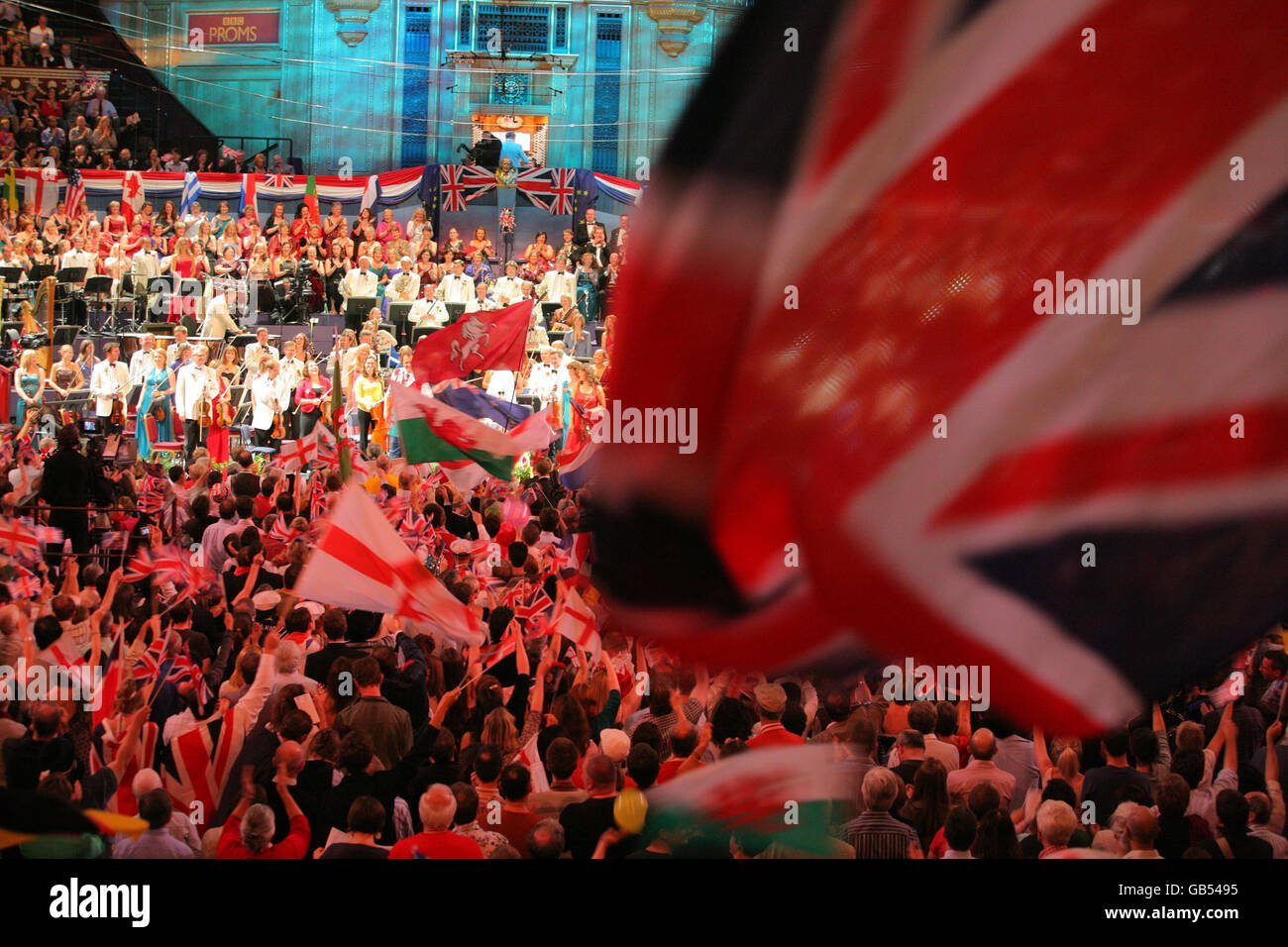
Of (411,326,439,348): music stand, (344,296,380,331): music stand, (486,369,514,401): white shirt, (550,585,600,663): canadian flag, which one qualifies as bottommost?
(550,585,600,663): canadian flag

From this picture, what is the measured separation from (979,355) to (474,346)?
5127 mm

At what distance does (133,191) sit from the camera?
72.6 ft

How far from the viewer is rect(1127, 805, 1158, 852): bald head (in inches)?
215

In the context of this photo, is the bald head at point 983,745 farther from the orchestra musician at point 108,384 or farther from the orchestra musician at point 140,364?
the orchestra musician at point 140,364

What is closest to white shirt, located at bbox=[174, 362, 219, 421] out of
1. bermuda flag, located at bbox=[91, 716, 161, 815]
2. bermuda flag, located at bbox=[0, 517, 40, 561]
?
bermuda flag, located at bbox=[0, 517, 40, 561]

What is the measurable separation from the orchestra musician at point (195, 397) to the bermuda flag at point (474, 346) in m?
6.85

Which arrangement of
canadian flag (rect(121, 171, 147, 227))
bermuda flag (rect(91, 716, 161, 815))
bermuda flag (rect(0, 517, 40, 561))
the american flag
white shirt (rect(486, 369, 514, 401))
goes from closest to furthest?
bermuda flag (rect(91, 716, 161, 815)) < bermuda flag (rect(0, 517, 40, 561)) < white shirt (rect(486, 369, 514, 401)) < the american flag < canadian flag (rect(121, 171, 147, 227))

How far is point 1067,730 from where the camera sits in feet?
25.1

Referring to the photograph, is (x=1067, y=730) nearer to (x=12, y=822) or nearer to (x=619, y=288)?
(x=619, y=288)

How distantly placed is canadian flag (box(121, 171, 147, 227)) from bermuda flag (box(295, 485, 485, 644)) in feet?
53.8

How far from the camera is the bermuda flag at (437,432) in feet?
31.8

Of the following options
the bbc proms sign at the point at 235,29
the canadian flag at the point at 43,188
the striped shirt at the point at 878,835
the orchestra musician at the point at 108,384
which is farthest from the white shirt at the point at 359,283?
the striped shirt at the point at 878,835

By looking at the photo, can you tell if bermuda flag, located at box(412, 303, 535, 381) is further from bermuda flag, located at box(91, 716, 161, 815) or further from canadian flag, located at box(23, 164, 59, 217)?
canadian flag, located at box(23, 164, 59, 217)

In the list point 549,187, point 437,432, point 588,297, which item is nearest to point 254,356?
point 588,297
